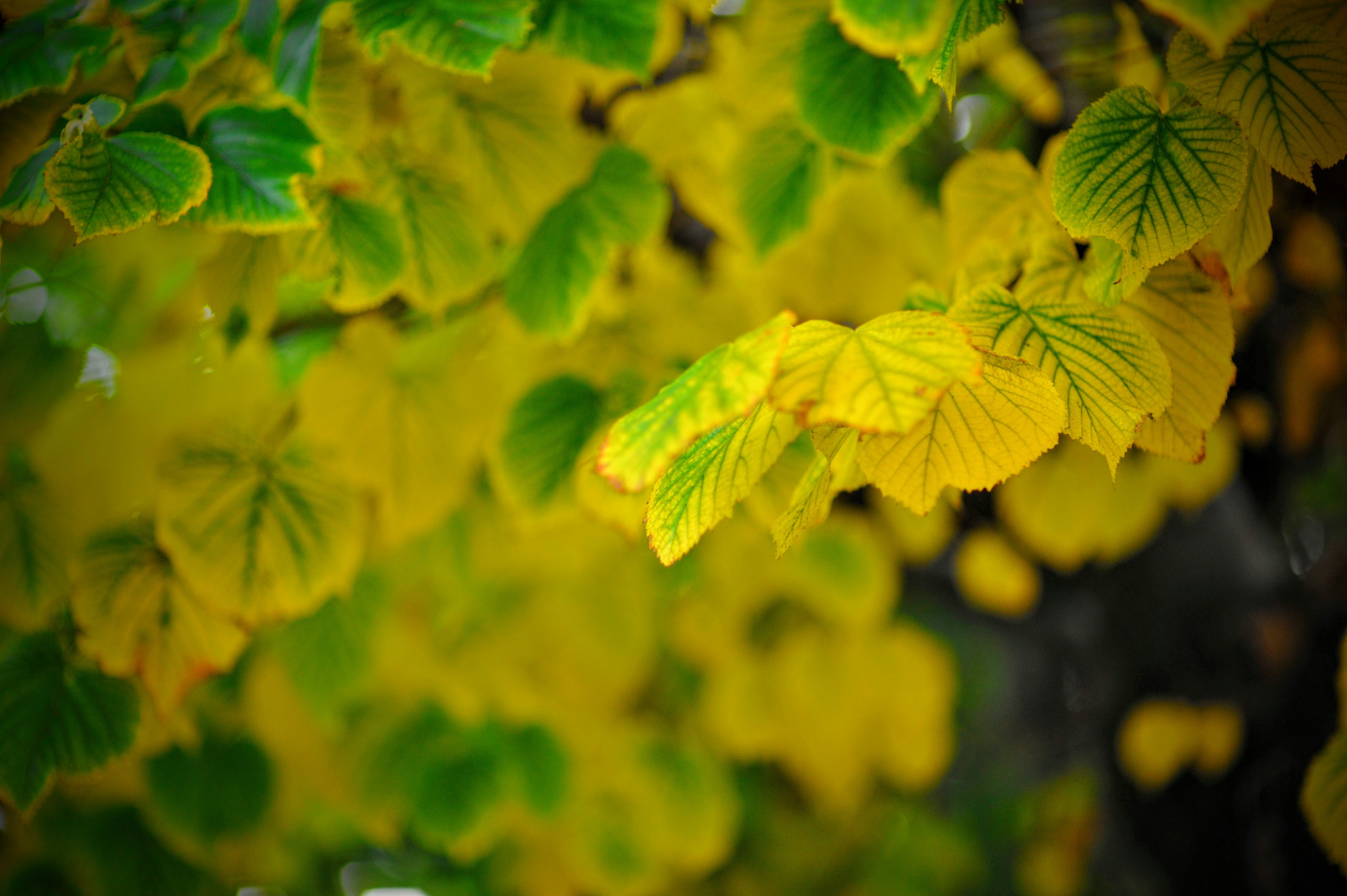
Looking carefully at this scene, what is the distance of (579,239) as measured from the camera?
2.58 feet

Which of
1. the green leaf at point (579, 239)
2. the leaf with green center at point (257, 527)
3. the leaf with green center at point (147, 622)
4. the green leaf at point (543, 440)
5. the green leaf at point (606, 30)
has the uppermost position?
the green leaf at point (606, 30)

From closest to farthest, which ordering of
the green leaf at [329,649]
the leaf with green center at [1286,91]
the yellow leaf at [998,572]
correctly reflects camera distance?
the leaf with green center at [1286,91] → the green leaf at [329,649] → the yellow leaf at [998,572]

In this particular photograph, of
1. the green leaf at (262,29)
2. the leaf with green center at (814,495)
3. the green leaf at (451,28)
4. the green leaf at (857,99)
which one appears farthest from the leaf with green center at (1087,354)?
the green leaf at (262,29)

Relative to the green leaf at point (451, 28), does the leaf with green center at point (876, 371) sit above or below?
below

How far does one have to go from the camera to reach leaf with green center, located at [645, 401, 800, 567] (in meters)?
0.44

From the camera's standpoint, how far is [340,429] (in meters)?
0.80

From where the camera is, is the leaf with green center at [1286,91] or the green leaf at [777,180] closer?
the leaf with green center at [1286,91]

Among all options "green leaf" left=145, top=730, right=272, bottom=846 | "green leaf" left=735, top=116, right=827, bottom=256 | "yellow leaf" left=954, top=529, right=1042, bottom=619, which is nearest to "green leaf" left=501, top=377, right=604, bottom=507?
"green leaf" left=735, top=116, right=827, bottom=256

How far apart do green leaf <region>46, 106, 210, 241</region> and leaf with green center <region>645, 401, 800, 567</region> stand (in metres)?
0.36

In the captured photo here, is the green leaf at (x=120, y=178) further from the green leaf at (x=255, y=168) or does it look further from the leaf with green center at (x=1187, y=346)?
the leaf with green center at (x=1187, y=346)

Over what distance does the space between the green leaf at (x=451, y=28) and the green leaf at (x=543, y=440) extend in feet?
1.12

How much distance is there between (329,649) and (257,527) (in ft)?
1.10

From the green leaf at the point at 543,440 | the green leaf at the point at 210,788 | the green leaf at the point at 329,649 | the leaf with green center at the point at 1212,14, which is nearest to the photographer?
the leaf with green center at the point at 1212,14

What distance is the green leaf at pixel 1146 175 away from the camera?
1.50ft
